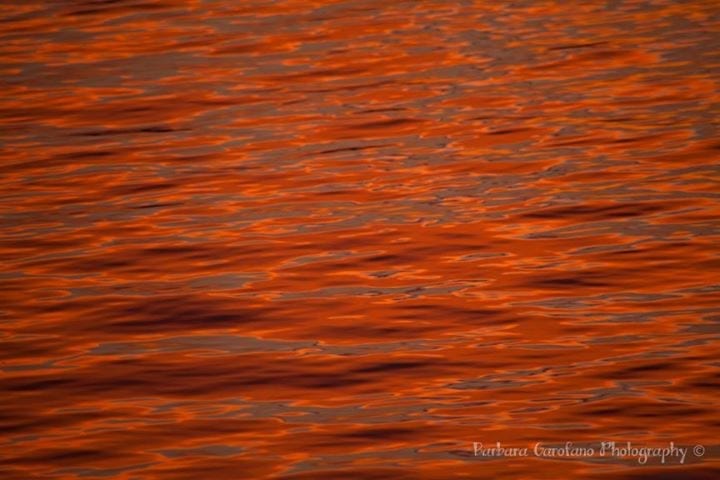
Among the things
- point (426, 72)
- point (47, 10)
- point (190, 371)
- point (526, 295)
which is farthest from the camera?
point (47, 10)

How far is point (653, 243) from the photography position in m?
6.26

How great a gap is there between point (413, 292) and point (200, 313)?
87cm

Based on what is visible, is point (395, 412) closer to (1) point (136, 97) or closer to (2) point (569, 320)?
(2) point (569, 320)

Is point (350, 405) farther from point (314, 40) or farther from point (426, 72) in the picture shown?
point (314, 40)

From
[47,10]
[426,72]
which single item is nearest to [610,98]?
[426,72]

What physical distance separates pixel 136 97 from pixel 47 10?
4092mm

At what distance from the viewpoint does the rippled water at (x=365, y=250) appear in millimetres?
4516

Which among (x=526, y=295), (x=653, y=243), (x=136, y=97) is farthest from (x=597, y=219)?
(x=136, y=97)

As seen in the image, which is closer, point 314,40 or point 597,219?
point 597,219

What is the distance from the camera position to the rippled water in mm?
4516

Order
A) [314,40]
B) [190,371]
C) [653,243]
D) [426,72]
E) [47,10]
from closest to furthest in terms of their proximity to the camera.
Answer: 1. [190,371]
2. [653,243]
3. [426,72]
4. [314,40]
5. [47,10]

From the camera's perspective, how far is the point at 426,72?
9711mm

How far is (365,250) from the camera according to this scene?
21.2ft

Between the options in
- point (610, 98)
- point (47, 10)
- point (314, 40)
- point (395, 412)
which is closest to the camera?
point (395, 412)
